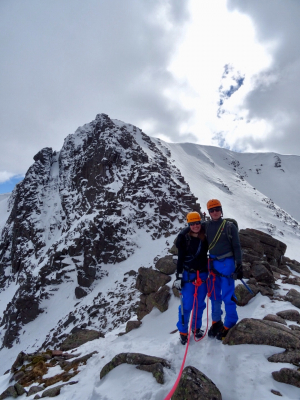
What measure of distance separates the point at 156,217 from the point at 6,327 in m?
27.0

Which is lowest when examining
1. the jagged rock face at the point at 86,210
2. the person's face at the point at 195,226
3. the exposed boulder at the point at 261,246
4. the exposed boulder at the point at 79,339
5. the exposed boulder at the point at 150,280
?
the exposed boulder at the point at 79,339

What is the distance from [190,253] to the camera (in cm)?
523

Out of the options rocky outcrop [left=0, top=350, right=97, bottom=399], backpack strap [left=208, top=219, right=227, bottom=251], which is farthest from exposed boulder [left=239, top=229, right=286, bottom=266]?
rocky outcrop [left=0, top=350, right=97, bottom=399]

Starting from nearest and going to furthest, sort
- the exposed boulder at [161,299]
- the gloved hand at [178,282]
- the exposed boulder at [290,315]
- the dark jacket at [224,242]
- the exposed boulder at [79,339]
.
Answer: the dark jacket at [224,242]
the gloved hand at [178,282]
the exposed boulder at [290,315]
the exposed boulder at [161,299]
the exposed boulder at [79,339]

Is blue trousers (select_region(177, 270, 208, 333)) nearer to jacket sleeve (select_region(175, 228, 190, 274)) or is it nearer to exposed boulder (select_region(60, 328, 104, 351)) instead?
jacket sleeve (select_region(175, 228, 190, 274))

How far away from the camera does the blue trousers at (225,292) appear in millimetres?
4848

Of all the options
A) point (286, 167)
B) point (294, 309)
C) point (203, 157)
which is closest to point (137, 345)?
point (294, 309)

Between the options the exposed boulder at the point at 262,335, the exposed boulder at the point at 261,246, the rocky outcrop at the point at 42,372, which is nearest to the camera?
the exposed boulder at the point at 262,335

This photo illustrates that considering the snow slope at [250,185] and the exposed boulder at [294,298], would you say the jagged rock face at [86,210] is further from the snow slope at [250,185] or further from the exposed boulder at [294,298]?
the exposed boulder at [294,298]

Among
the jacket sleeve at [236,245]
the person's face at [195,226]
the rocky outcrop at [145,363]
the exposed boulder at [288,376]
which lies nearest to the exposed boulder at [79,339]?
the rocky outcrop at [145,363]

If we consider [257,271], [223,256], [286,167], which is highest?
[286,167]

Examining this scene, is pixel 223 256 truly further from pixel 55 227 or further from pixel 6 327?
pixel 55 227

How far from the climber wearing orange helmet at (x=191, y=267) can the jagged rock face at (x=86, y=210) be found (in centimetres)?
2614

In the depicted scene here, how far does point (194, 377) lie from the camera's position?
347 cm
